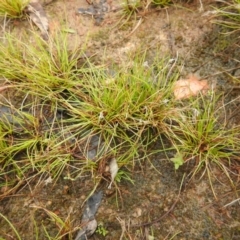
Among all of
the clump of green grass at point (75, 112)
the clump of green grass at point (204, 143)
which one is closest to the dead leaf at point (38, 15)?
the clump of green grass at point (75, 112)

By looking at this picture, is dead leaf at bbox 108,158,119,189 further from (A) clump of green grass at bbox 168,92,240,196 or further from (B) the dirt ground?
(A) clump of green grass at bbox 168,92,240,196

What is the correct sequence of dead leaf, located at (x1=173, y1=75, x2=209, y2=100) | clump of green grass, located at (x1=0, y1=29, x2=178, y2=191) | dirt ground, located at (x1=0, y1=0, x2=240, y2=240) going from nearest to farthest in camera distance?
dirt ground, located at (x1=0, y1=0, x2=240, y2=240)
clump of green grass, located at (x1=0, y1=29, x2=178, y2=191)
dead leaf, located at (x1=173, y1=75, x2=209, y2=100)

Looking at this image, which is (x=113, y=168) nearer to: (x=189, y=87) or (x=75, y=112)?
(x=75, y=112)

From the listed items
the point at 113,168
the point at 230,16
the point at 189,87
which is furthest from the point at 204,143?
the point at 230,16

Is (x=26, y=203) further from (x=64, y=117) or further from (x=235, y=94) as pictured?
(x=235, y=94)

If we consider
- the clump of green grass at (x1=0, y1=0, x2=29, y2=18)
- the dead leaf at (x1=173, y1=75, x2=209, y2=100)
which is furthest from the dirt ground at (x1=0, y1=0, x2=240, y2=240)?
the clump of green grass at (x1=0, y1=0, x2=29, y2=18)

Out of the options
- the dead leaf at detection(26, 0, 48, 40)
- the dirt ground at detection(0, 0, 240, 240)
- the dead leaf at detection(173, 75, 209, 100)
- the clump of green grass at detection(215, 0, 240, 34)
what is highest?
the dead leaf at detection(26, 0, 48, 40)
